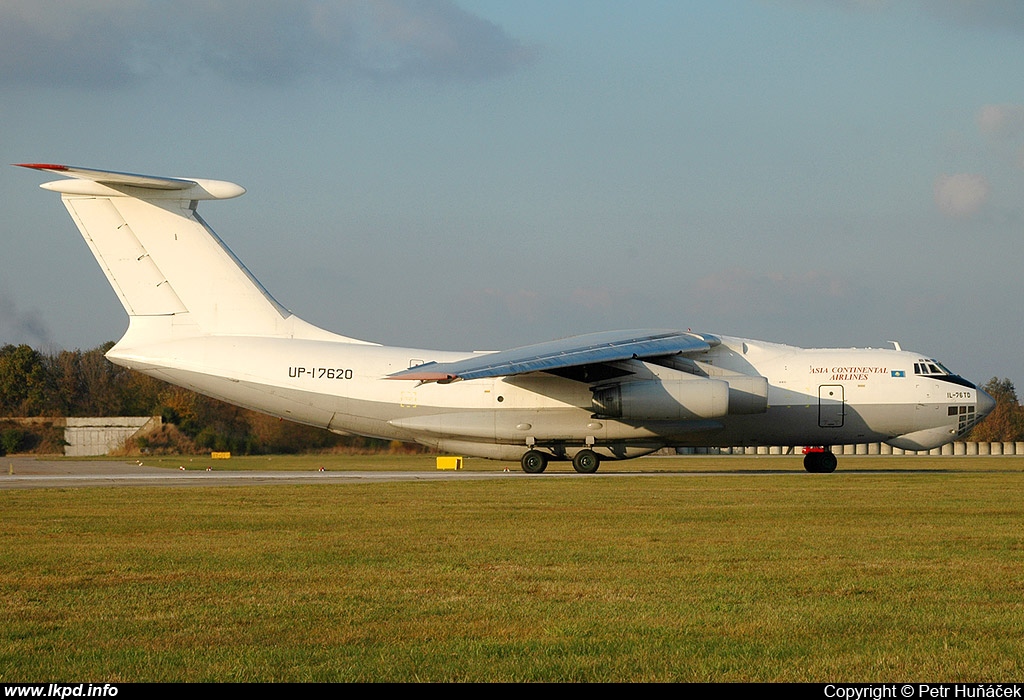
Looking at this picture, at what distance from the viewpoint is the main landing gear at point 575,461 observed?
1045 inches

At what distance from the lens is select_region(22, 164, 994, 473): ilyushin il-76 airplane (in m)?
25.4

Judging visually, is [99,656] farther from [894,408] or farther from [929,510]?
[894,408]

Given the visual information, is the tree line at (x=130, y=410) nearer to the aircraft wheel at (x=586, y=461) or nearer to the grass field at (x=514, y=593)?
the aircraft wheel at (x=586, y=461)

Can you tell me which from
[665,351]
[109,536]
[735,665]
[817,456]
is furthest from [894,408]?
[735,665]

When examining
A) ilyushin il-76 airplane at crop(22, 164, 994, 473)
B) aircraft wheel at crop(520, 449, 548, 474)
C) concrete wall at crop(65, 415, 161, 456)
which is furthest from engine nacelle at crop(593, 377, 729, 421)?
concrete wall at crop(65, 415, 161, 456)

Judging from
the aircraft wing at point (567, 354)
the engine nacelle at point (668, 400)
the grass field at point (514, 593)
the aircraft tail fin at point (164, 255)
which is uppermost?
the aircraft tail fin at point (164, 255)

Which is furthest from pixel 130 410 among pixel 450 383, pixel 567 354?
pixel 567 354

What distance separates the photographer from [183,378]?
85.1 feet

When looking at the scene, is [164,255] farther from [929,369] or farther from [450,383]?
[929,369]

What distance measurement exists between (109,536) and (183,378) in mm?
15027

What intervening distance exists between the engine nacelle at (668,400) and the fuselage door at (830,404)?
273cm

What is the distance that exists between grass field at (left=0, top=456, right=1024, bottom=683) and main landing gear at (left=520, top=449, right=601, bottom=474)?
1147cm

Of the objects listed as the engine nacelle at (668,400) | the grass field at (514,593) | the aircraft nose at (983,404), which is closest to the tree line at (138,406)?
the aircraft nose at (983,404)
